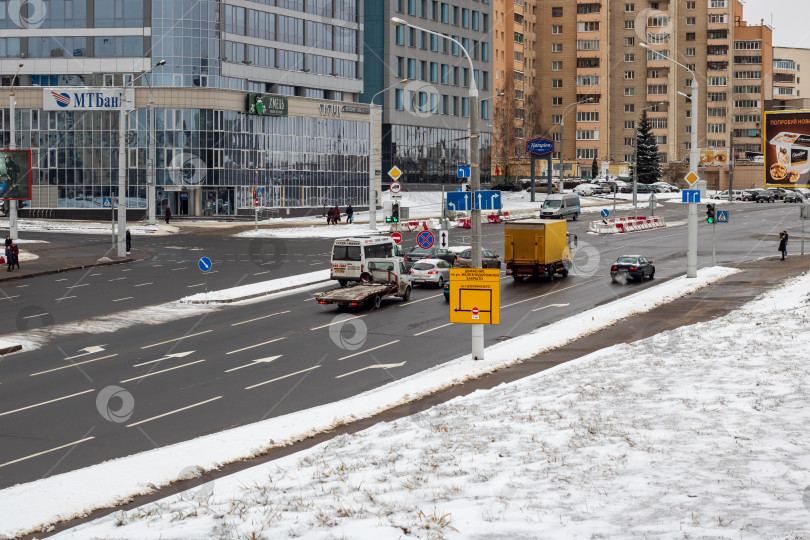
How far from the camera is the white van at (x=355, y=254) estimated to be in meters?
38.2

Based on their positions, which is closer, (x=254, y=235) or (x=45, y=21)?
(x=254, y=235)

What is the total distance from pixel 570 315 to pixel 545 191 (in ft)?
282

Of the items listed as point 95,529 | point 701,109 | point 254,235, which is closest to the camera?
point 95,529

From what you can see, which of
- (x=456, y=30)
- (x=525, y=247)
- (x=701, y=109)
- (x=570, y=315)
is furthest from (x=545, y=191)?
(x=570, y=315)

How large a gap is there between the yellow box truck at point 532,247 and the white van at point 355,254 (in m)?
6.19

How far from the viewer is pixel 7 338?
28.8 metres

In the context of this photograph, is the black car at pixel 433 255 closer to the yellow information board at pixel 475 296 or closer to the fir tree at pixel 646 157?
the yellow information board at pixel 475 296

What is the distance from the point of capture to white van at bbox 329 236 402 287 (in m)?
38.2

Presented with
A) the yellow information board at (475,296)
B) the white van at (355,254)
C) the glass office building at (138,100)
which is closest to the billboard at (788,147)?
the white van at (355,254)

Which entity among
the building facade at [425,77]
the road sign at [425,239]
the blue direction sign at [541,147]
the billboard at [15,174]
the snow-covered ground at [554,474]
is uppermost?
the building facade at [425,77]

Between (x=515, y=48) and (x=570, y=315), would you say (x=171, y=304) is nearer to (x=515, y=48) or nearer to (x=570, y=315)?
(x=570, y=315)

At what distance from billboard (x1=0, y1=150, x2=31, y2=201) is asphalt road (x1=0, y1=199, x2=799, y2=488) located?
34.7ft

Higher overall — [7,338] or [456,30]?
[456,30]

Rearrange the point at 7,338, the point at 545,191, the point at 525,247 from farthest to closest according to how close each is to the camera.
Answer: the point at 545,191 < the point at 525,247 < the point at 7,338
